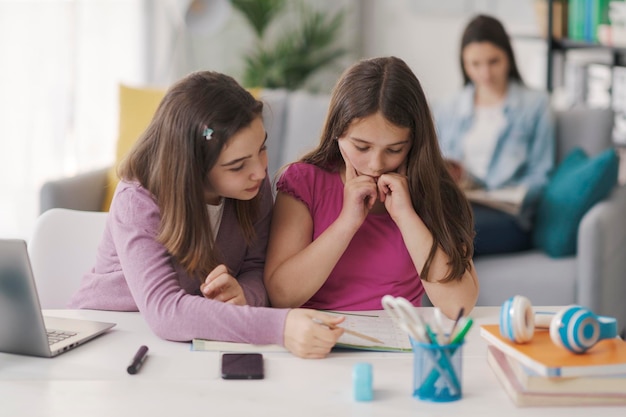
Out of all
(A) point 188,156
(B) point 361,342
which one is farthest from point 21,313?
(B) point 361,342

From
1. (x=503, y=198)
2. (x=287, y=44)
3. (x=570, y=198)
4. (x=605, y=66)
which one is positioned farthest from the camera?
(x=287, y=44)

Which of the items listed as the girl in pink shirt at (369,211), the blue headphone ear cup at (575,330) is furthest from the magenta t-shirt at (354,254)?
the blue headphone ear cup at (575,330)

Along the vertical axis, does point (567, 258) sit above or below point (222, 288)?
below

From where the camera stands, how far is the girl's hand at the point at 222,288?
4.99 ft

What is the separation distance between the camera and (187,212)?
5.23 feet

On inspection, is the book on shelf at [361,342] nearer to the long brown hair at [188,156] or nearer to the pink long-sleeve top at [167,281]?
the pink long-sleeve top at [167,281]

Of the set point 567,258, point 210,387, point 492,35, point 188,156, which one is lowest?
point 567,258

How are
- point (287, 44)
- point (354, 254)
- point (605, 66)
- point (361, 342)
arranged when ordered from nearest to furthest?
point (361, 342), point (354, 254), point (605, 66), point (287, 44)

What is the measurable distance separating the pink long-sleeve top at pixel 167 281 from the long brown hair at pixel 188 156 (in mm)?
25

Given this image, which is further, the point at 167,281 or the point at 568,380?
the point at 167,281

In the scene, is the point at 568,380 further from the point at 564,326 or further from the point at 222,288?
the point at 222,288

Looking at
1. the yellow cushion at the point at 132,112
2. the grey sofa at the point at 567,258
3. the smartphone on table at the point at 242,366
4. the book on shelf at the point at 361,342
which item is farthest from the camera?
the yellow cushion at the point at 132,112

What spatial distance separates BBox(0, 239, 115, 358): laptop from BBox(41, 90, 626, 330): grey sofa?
1692 millimetres

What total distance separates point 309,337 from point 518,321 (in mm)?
320
